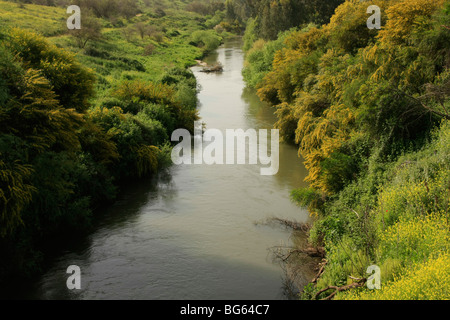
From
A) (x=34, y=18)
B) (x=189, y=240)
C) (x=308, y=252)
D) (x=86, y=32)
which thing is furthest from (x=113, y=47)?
(x=308, y=252)

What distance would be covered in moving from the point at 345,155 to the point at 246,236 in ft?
18.0

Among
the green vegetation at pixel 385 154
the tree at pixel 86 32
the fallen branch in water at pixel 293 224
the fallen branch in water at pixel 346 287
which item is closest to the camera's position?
the fallen branch in water at pixel 346 287

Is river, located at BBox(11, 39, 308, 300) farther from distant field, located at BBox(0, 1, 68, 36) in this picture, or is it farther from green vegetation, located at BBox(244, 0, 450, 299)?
distant field, located at BBox(0, 1, 68, 36)

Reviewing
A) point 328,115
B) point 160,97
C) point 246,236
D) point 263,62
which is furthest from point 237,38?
point 246,236

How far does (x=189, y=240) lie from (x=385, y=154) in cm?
863

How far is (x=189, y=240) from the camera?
51.3 feet

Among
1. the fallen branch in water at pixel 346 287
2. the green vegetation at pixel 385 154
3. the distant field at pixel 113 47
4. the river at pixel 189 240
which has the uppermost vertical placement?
the distant field at pixel 113 47

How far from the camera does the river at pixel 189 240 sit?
12.7 metres

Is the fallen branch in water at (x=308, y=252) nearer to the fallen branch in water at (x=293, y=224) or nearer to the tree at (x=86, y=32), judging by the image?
the fallen branch in water at (x=293, y=224)

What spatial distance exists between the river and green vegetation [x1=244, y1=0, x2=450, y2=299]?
2.08 meters

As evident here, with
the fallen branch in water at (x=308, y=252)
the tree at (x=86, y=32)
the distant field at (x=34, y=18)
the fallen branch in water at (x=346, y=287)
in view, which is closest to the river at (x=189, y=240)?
the fallen branch in water at (x=308, y=252)

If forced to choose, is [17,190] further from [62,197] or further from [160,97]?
[160,97]

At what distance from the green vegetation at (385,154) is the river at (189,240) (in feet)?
6.83

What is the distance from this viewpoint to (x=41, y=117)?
560 inches
